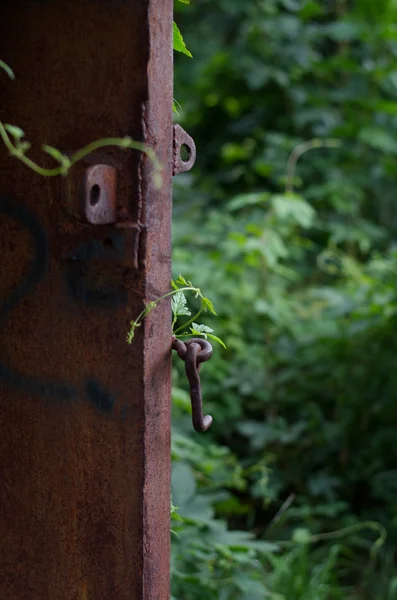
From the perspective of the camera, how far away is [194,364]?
1070 mm

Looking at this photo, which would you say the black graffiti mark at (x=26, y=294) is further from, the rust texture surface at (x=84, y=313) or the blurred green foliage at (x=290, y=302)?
the blurred green foliage at (x=290, y=302)

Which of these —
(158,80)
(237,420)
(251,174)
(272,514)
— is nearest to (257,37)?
(251,174)

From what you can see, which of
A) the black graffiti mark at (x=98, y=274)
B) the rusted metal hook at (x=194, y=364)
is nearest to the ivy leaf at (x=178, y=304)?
the rusted metal hook at (x=194, y=364)

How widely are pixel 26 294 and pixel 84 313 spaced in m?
0.10

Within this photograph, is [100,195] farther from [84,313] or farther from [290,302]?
[290,302]

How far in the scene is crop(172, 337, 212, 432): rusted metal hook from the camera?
107cm

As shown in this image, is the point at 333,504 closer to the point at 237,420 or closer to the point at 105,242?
the point at 237,420

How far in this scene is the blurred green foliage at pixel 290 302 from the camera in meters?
2.57

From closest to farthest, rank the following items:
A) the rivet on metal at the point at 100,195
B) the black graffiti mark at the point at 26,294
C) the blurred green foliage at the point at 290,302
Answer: the rivet on metal at the point at 100,195 → the black graffiti mark at the point at 26,294 → the blurred green foliage at the point at 290,302

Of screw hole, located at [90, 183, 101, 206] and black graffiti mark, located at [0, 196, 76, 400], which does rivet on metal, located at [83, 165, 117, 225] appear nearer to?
screw hole, located at [90, 183, 101, 206]

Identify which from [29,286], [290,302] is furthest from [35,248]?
[290,302]

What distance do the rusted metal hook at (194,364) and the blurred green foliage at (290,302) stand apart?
0.70m

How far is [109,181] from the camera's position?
941 millimetres

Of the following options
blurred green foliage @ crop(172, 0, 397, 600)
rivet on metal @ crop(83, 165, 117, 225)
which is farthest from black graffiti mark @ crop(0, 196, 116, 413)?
blurred green foliage @ crop(172, 0, 397, 600)
